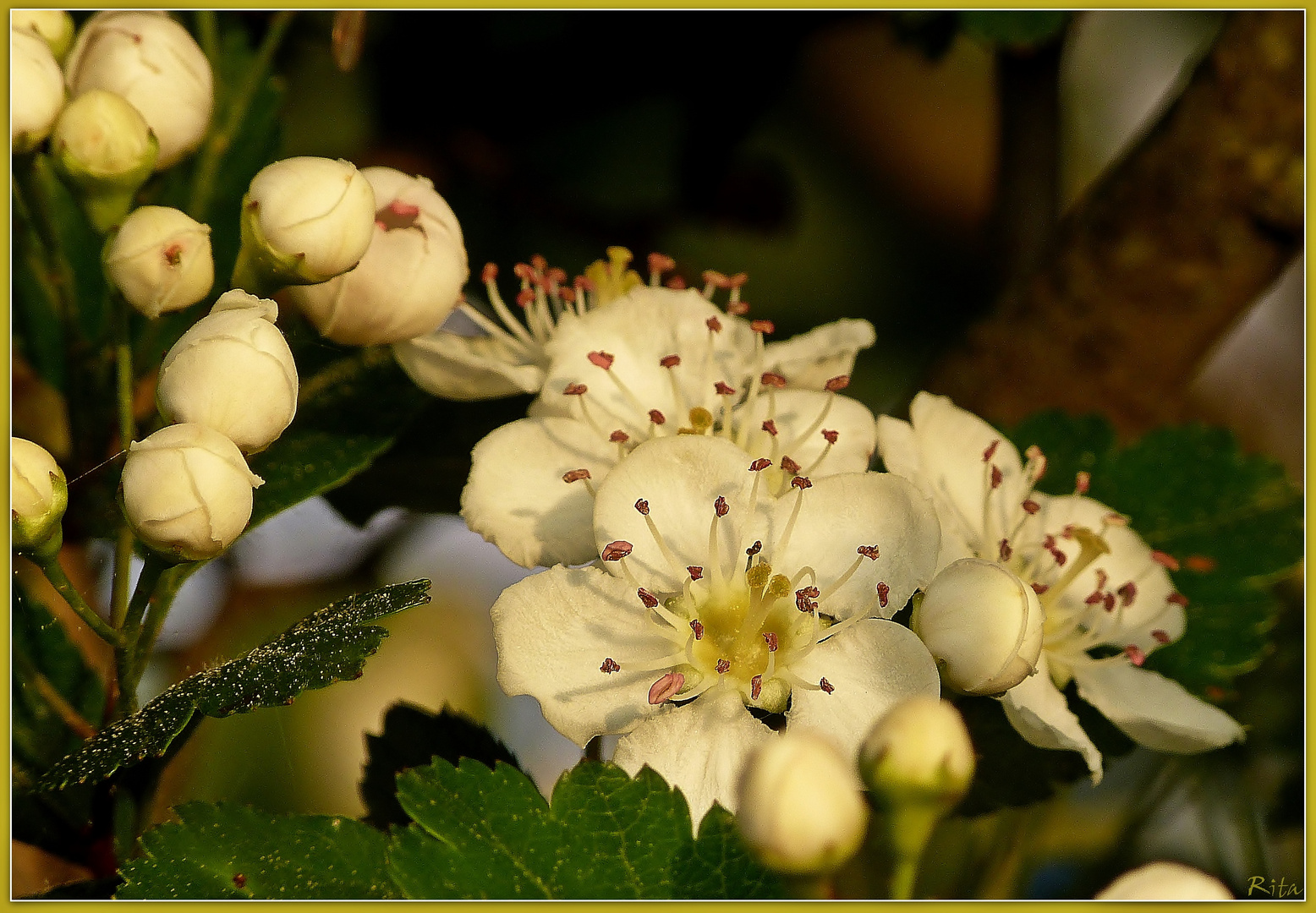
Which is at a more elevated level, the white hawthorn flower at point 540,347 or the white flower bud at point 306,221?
the white flower bud at point 306,221

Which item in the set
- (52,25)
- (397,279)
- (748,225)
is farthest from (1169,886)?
(748,225)

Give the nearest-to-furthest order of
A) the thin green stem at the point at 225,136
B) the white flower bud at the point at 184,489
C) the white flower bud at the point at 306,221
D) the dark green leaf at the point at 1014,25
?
the white flower bud at the point at 184,489, the white flower bud at the point at 306,221, the thin green stem at the point at 225,136, the dark green leaf at the point at 1014,25

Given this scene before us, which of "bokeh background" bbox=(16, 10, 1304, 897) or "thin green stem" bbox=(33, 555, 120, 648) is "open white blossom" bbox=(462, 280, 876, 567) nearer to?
"bokeh background" bbox=(16, 10, 1304, 897)

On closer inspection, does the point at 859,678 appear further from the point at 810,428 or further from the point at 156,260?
the point at 156,260

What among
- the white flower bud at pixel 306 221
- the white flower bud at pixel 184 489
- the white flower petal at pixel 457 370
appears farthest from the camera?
the white flower petal at pixel 457 370

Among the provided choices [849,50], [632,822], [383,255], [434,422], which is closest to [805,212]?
[849,50]

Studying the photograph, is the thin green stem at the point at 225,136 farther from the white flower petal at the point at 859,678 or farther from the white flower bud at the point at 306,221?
the white flower petal at the point at 859,678

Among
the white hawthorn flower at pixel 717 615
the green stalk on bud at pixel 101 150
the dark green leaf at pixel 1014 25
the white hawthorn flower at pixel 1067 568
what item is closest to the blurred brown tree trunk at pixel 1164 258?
the dark green leaf at pixel 1014 25
